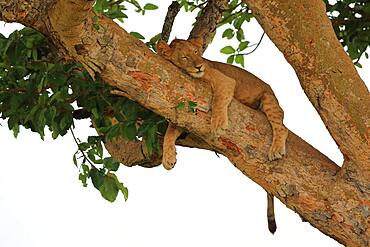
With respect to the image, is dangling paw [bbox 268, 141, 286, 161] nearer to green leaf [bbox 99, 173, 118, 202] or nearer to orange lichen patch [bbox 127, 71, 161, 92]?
orange lichen patch [bbox 127, 71, 161, 92]

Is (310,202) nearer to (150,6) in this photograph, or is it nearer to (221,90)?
(221,90)

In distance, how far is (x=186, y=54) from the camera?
3.67 m

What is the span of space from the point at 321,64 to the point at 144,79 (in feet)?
2.29

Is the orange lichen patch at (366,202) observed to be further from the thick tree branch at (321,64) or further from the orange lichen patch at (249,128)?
the orange lichen patch at (249,128)

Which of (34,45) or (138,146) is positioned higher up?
(34,45)

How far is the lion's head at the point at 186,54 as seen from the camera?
139 inches

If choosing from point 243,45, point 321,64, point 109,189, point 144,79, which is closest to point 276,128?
point 321,64

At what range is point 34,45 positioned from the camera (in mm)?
3771

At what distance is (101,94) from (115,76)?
526mm

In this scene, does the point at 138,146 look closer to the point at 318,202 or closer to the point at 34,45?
the point at 34,45

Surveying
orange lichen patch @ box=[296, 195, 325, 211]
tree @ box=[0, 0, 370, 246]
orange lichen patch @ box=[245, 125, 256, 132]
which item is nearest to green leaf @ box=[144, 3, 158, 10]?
tree @ box=[0, 0, 370, 246]

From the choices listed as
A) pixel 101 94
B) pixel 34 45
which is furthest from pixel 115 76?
pixel 34 45

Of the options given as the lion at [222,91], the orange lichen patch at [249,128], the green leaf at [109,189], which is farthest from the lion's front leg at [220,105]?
the green leaf at [109,189]

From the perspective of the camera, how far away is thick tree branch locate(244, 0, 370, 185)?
3.14 metres
